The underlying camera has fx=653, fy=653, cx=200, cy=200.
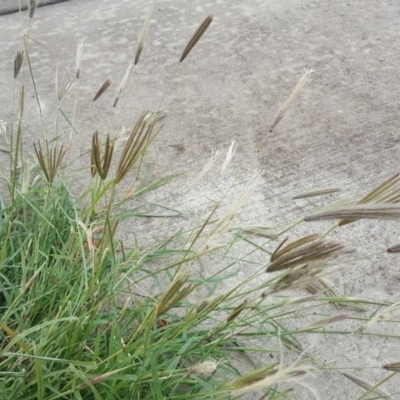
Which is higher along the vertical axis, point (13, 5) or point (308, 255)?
point (308, 255)

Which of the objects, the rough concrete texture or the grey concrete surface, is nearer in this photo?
the rough concrete texture

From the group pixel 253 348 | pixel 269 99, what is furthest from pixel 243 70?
pixel 253 348

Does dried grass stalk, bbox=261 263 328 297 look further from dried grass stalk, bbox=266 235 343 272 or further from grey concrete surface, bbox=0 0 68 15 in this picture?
grey concrete surface, bbox=0 0 68 15

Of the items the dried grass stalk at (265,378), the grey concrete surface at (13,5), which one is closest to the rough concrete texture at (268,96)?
the grey concrete surface at (13,5)

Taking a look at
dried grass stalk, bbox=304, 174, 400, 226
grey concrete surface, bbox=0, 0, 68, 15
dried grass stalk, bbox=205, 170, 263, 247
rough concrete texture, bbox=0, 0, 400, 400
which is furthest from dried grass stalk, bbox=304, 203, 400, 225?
grey concrete surface, bbox=0, 0, 68, 15

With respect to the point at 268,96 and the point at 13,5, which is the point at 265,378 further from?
the point at 13,5

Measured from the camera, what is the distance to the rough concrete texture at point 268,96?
1.98 meters

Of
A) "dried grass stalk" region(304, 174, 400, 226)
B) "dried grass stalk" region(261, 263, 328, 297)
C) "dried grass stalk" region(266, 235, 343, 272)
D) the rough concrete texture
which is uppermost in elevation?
"dried grass stalk" region(304, 174, 400, 226)

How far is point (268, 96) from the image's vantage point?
2.61 meters

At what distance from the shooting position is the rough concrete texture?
6.48ft

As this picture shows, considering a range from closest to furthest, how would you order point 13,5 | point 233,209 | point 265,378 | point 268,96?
point 265,378, point 233,209, point 268,96, point 13,5

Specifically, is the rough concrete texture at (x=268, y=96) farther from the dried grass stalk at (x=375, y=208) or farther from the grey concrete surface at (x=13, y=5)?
the dried grass stalk at (x=375, y=208)

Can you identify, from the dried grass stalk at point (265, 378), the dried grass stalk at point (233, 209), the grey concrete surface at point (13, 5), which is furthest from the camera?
the grey concrete surface at point (13, 5)

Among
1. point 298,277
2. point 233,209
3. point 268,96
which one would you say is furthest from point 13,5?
point 298,277
